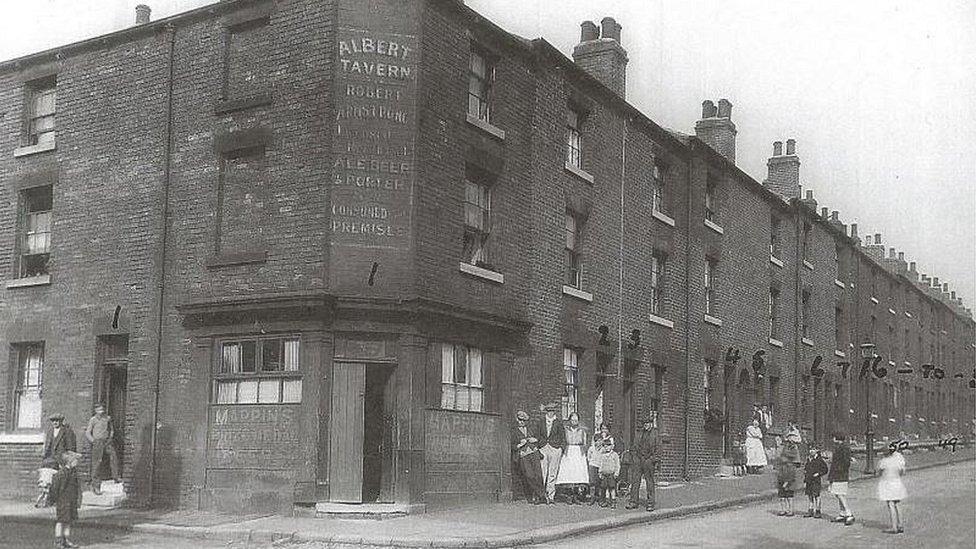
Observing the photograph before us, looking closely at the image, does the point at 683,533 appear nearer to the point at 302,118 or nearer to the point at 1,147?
the point at 302,118

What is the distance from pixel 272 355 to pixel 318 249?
1.84 meters

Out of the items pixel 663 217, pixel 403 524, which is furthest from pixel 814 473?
pixel 663 217

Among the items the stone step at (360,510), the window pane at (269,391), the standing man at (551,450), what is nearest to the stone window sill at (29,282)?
the window pane at (269,391)

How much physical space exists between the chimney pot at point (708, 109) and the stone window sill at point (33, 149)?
18523 millimetres

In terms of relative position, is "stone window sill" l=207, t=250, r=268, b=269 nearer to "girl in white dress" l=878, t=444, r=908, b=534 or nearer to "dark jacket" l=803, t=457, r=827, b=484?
"dark jacket" l=803, t=457, r=827, b=484

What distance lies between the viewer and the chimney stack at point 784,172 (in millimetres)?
36375

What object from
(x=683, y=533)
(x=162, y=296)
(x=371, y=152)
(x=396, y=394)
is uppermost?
(x=371, y=152)

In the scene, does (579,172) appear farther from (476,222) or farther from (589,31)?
(589,31)

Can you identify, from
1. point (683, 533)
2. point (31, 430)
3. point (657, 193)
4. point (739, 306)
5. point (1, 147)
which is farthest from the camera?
point (739, 306)

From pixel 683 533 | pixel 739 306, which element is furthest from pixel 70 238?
pixel 739 306

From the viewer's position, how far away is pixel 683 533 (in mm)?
15406

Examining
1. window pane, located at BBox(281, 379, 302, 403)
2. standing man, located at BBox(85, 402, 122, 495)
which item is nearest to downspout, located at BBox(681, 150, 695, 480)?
window pane, located at BBox(281, 379, 302, 403)

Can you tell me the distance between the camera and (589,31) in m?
25.0

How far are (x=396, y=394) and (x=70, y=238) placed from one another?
7461 millimetres
